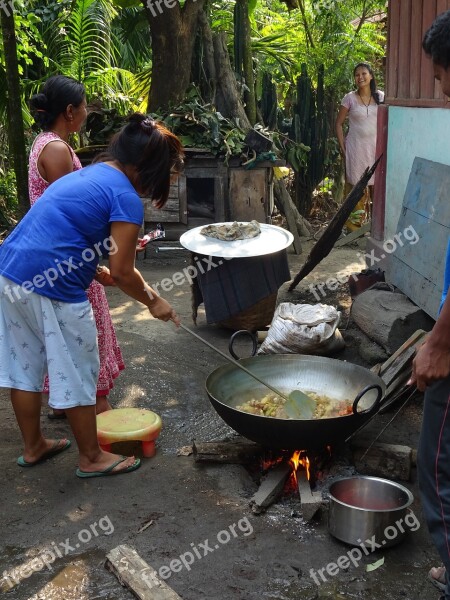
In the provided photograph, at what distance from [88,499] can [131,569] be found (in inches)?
30.4

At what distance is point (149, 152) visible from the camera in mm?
3400

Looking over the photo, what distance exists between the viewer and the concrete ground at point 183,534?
2961 mm

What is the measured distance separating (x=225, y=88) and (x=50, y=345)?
269 inches

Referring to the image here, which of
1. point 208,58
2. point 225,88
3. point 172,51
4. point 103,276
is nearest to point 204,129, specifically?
point 225,88

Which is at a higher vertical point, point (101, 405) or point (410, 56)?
point (410, 56)

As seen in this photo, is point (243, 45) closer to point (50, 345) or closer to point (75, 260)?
point (75, 260)

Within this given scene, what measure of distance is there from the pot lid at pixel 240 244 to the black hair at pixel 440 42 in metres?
3.19

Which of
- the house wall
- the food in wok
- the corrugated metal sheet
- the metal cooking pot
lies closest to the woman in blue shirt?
the food in wok

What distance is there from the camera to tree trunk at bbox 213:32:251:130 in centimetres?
955

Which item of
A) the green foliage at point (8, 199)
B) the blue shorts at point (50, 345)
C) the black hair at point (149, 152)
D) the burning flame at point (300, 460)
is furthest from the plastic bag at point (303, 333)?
A: the green foliage at point (8, 199)

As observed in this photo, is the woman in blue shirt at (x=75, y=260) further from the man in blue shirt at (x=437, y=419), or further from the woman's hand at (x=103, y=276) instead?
the man in blue shirt at (x=437, y=419)

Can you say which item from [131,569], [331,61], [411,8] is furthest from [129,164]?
[331,61]

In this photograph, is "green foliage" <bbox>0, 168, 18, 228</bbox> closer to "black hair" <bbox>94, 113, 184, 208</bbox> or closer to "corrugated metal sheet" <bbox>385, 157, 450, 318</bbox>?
"corrugated metal sheet" <bbox>385, 157, 450, 318</bbox>

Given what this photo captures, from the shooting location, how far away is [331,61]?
1234 centimetres
